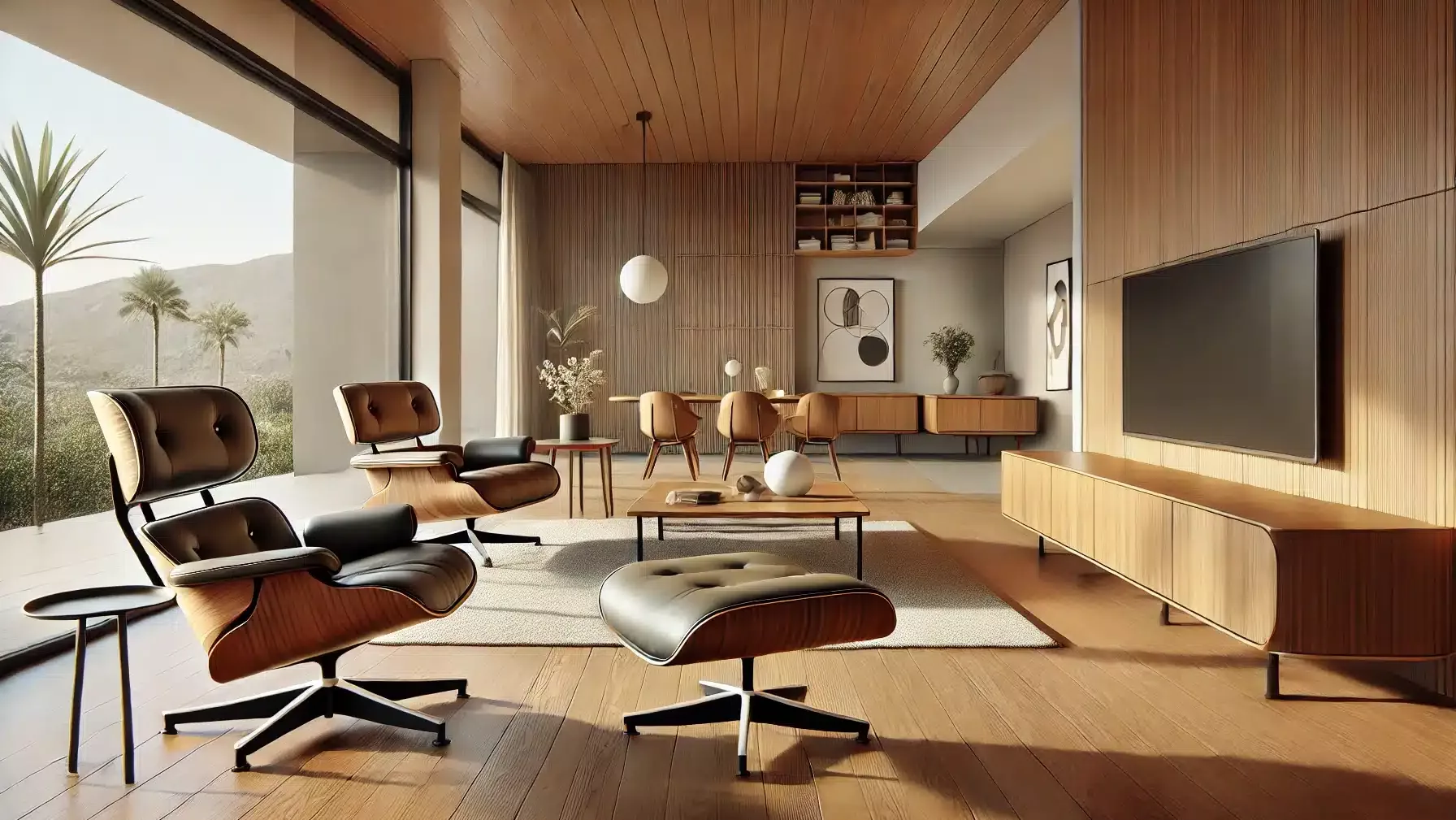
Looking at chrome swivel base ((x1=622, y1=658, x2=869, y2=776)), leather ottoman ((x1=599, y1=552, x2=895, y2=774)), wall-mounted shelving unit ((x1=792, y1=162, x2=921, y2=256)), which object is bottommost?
chrome swivel base ((x1=622, y1=658, x2=869, y2=776))

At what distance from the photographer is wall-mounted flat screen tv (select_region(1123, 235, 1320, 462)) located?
270cm

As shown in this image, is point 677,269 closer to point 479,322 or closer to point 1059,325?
point 479,322

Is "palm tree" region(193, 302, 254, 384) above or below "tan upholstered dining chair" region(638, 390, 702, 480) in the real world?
above

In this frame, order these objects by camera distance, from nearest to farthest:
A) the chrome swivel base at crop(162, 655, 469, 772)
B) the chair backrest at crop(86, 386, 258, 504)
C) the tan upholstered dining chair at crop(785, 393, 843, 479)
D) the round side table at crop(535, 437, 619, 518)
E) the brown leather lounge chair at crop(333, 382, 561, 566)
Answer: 1. the chair backrest at crop(86, 386, 258, 504)
2. the chrome swivel base at crop(162, 655, 469, 772)
3. the brown leather lounge chair at crop(333, 382, 561, 566)
4. the round side table at crop(535, 437, 619, 518)
5. the tan upholstered dining chair at crop(785, 393, 843, 479)

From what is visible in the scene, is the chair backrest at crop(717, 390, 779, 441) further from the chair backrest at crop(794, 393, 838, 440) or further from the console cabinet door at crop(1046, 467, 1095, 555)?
the console cabinet door at crop(1046, 467, 1095, 555)

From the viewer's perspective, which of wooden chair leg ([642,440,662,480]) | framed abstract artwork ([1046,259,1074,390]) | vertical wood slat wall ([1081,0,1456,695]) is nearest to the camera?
vertical wood slat wall ([1081,0,1456,695])

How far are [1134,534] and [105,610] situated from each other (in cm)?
287

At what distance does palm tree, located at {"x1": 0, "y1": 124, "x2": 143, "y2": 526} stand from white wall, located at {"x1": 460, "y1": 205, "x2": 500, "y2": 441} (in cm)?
456

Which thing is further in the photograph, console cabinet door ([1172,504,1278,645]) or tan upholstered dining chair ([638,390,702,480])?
tan upholstered dining chair ([638,390,702,480])

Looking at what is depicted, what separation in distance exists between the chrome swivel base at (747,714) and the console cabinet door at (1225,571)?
42.3 inches

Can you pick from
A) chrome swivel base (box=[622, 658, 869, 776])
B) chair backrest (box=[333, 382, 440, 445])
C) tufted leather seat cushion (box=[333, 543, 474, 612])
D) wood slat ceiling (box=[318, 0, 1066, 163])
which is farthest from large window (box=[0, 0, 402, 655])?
chrome swivel base (box=[622, 658, 869, 776])

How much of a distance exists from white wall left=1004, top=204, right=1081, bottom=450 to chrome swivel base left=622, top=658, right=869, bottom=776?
20.9ft

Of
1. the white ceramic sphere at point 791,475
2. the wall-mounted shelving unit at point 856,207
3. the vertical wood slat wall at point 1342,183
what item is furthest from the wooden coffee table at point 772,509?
the wall-mounted shelving unit at point 856,207

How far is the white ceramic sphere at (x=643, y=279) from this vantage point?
711cm
